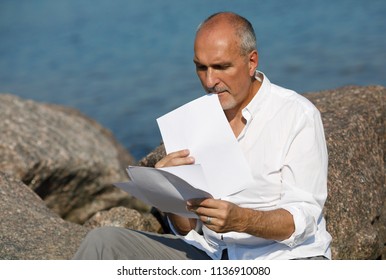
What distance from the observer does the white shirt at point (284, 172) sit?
4012 mm

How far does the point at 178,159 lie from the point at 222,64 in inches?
19.7

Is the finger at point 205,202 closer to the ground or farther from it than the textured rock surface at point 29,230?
farther from it

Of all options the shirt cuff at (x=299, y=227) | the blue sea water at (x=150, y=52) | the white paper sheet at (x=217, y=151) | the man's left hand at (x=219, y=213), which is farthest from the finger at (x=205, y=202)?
the blue sea water at (x=150, y=52)

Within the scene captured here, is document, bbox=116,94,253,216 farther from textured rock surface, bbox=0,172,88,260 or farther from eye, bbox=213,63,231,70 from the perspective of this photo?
textured rock surface, bbox=0,172,88,260

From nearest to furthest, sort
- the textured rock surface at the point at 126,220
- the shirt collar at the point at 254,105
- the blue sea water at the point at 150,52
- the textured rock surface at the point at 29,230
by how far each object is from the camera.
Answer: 1. the shirt collar at the point at 254,105
2. the textured rock surface at the point at 29,230
3. the textured rock surface at the point at 126,220
4. the blue sea water at the point at 150,52

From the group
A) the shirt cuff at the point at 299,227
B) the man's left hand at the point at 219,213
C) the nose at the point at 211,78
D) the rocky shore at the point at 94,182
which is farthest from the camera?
the rocky shore at the point at 94,182

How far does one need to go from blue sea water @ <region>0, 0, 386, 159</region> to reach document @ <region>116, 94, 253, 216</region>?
8.96 metres

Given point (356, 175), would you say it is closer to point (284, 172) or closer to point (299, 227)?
point (284, 172)

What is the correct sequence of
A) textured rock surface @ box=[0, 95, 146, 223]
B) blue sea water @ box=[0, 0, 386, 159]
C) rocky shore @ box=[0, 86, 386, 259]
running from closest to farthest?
1. rocky shore @ box=[0, 86, 386, 259]
2. textured rock surface @ box=[0, 95, 146, 223]
3. blue sea water @ box=[0, 0, 386, 159]

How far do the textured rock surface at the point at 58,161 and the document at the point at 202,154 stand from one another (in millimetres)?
3170

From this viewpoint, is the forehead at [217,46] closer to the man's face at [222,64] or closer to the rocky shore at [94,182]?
the man's face at [222,64]

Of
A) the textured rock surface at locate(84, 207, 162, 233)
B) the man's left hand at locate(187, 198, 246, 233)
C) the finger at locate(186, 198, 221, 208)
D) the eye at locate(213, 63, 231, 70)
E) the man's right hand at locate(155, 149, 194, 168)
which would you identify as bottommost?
the textured rock surface at locate(84, 207, 162, 233)

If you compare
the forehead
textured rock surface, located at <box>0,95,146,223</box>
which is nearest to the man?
the forehead

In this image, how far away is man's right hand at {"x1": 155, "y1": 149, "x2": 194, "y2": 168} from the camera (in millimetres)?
3990
